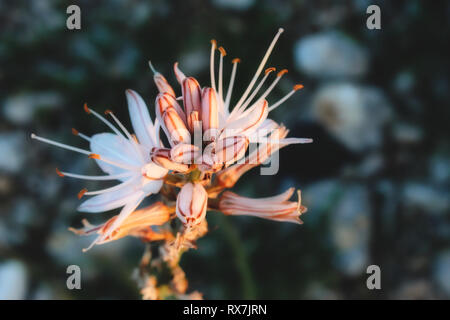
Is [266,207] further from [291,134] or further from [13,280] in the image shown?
[13,280]

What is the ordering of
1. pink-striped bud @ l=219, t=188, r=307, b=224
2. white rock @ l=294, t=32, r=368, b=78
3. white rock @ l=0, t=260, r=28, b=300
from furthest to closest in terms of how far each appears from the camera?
1. white rock @ l=294, t=32, r=368, b=78
2. white rock @ l=0, t=260, r=28, b=300
3. pink-striped bud @ l=219, t=188, r=307, b=224

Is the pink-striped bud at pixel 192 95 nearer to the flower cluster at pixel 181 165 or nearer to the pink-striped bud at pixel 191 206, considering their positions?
the flower cluster at pixel 181 165

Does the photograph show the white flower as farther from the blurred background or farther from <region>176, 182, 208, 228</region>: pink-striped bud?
the blurred background

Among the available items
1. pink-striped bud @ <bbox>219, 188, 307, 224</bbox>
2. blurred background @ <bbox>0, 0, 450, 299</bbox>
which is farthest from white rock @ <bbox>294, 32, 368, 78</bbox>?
pink-striped bud @ <bbox>219, 188, 307, 224</bbox>

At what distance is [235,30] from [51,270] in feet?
5.38

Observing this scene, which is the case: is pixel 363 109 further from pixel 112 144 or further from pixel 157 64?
pixel 112 144

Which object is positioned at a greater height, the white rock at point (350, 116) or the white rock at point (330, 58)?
the white rock at point (330, 58)

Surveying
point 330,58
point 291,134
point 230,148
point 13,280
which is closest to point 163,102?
point 230,148

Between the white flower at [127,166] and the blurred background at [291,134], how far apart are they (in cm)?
74

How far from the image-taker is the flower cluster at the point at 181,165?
3.53 feet

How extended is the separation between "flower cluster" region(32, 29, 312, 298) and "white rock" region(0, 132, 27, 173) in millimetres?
1505

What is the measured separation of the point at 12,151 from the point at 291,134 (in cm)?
160

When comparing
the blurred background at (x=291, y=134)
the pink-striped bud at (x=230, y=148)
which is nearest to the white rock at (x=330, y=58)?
the blurred background at (x=291, y=134)

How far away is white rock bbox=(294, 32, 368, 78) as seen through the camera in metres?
2.56
